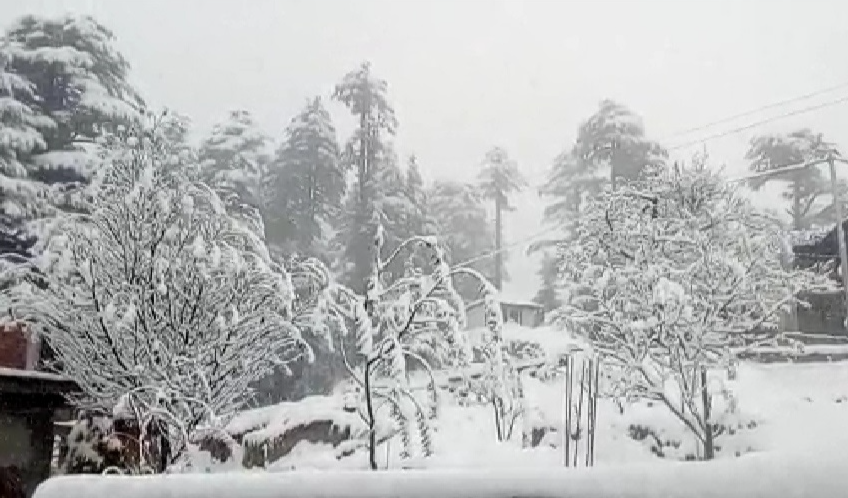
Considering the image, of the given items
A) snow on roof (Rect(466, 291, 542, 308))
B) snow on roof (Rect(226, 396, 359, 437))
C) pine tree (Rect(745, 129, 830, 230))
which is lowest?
snow on roof (Rect(226, 396, 359, 437))

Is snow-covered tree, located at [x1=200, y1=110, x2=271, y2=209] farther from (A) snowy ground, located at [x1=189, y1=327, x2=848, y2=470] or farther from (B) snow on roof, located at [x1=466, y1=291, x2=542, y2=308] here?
(A) snowy ground, located at [x1=189, y1=327, x2=848, y2=470]

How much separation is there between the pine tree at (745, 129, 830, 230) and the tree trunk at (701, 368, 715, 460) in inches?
227

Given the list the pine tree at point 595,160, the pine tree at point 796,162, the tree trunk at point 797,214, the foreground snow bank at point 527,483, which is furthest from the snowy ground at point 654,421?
the foreground snow bank at point 527,483

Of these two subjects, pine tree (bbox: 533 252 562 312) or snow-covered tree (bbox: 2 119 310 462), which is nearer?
snow-covered tree (bbox: 2 119 310 462)

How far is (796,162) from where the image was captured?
1246cm

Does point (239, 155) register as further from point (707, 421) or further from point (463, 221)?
point (707, 421)

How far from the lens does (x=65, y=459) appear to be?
20.6 ft

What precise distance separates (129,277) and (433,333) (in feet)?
7.47

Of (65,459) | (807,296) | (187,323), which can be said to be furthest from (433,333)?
(807,296)

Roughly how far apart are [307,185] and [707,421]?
804 centimetres

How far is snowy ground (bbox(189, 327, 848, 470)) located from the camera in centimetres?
751

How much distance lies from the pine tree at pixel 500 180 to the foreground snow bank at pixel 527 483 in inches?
543

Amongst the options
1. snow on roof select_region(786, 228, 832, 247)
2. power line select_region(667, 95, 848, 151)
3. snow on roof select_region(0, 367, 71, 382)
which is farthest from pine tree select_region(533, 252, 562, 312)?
snow on roof select_region(0, 367, 71, 382)

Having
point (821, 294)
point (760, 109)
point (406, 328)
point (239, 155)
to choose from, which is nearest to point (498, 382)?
point (406, 328)
